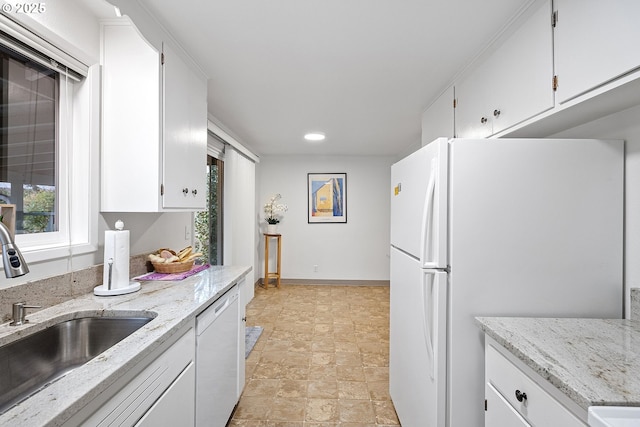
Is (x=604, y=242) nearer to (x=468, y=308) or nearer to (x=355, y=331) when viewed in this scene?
(x=468, y=308)

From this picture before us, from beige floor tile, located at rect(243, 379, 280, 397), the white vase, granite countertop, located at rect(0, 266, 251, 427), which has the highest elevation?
the white vase

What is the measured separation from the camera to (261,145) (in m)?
4.66

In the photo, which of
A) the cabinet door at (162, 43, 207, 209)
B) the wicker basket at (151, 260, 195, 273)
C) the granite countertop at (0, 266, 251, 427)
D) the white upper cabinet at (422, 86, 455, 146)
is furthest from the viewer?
the white upper cabinet at (422, 86, 455, 146)

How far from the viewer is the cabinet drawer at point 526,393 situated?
85cm

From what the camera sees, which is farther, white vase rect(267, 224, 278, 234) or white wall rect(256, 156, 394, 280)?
white wall rect(256, 156, 394, 280)

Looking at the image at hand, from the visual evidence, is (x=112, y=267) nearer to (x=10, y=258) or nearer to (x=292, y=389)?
(x=10, y=258)

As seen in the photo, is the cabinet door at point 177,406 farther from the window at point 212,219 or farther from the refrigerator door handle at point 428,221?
the window at point 212,219

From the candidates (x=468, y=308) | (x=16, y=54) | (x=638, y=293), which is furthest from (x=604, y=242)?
(x=16, y=54)

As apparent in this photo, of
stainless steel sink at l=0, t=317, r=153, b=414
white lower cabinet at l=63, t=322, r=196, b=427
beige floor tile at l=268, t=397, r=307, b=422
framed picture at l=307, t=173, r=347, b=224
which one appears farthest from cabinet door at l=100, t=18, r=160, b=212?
framed picture at l=307, t=173, r=347, b=224

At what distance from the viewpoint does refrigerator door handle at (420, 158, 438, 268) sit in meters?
1.37

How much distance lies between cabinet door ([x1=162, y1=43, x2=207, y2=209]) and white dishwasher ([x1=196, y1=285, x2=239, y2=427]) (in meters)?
0.64

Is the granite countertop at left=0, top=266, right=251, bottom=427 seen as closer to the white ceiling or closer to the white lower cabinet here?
the white lower cabinet

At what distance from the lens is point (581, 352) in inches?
38.3

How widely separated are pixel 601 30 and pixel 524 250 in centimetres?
84
